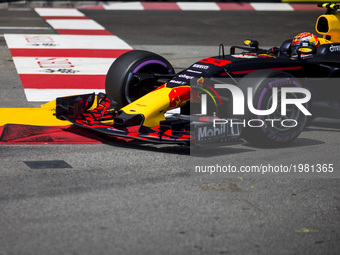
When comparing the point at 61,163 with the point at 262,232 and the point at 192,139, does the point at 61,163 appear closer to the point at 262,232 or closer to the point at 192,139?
the point at 192,139

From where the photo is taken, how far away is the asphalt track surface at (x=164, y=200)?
4254 mm

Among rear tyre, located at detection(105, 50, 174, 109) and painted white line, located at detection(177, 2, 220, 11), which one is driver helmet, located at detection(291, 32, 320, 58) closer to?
rear tyre, located at detection(105, 50, 174, 109)

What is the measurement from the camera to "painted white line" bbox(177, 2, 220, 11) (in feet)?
63.2

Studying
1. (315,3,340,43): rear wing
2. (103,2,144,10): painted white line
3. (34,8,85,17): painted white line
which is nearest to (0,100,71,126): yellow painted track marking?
(315,3,340,43): rear wing

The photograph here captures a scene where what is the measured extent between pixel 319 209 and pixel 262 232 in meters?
0.68

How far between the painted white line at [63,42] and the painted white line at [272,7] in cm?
660

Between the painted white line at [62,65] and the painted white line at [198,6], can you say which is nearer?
the painted white line at [62,65]

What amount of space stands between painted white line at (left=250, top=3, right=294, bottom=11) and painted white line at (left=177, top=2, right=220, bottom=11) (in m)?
1.17

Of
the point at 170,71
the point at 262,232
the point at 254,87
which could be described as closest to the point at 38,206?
the point at 262,232

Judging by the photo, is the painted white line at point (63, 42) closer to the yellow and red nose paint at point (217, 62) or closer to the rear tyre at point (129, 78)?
the rear tyre at point (129, 78)

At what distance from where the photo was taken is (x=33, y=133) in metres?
6.83

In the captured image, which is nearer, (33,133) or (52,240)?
(52,240)

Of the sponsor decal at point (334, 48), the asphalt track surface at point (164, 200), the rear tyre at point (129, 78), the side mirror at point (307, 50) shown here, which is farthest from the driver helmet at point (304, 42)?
the rear tyre at point (129, 78)

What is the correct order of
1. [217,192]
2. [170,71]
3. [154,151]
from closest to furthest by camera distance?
[217,192]
[154,151]
[170,71]
